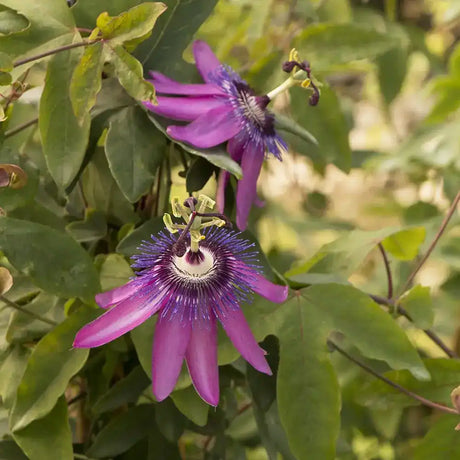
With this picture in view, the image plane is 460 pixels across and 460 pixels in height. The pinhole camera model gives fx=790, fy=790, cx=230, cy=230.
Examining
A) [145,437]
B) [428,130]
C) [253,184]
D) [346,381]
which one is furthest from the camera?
[428,130]

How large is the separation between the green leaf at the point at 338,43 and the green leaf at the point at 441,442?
0.50 m

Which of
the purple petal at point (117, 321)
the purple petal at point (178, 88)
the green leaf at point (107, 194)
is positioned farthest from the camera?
the green leaf at point (107, 194)

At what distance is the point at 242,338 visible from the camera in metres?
0.77

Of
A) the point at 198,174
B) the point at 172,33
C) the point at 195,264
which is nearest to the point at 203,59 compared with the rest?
the point at 172,33

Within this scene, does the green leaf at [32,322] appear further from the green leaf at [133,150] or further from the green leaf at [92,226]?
the green leaf at [133,150]

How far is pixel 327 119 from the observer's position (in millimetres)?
1142

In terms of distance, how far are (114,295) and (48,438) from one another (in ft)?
0.60

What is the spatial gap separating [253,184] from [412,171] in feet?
3.15

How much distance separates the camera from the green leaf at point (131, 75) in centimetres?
74

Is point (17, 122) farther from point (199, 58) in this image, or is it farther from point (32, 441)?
point (32, 441)

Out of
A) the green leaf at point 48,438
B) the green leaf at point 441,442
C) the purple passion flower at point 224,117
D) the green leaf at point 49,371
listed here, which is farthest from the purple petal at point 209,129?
the green leaf at point 441,442

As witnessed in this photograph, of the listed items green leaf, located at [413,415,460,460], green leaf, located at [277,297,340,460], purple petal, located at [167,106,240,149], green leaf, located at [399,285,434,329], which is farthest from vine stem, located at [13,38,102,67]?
green leaf, located at [413,415,460,460]

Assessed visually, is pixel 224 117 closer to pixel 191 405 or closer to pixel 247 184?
pixel 247 184

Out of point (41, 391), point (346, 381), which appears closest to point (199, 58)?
point (41, 391)
